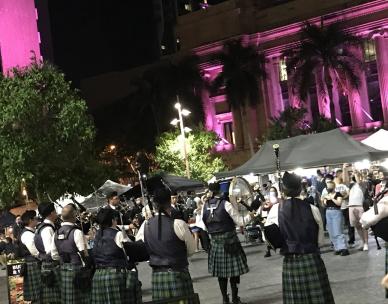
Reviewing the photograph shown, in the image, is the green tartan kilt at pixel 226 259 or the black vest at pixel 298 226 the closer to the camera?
the black vest at pixel 298 226

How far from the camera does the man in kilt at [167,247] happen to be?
6664 millimetres

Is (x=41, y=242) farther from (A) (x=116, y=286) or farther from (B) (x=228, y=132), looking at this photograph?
(B) (x=228, y=132)

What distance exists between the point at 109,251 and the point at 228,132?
1820 inches

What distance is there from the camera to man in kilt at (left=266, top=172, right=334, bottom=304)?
649 centimetres

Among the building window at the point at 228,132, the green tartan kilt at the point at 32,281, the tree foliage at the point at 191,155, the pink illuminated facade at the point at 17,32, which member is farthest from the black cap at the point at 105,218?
the building window at the point at 228,132

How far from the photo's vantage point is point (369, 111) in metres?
46.6

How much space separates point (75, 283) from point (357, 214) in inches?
301

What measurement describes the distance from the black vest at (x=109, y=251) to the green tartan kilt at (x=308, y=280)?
6.24 ft

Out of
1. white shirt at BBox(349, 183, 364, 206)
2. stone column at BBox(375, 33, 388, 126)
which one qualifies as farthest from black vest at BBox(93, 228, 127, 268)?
stone column at BBox(375, 33, 388, 126)

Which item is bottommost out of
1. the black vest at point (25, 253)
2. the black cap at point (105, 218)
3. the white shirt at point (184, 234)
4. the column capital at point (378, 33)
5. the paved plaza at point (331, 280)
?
the paved plaza at point (331, 280)

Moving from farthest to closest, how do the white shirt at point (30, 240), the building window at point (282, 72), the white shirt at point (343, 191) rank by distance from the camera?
the building window at point (282, 72) → the white shirt at point (343, 191) → the white shirt at point (30, 240)

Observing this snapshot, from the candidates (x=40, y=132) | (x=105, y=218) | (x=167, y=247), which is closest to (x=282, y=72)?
(x=40, y=132)

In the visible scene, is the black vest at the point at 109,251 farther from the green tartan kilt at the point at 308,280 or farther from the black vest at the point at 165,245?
the green tartan kilt at the point at 308,280

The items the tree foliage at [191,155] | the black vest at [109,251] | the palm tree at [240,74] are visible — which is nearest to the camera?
the black vest at [109,251]
